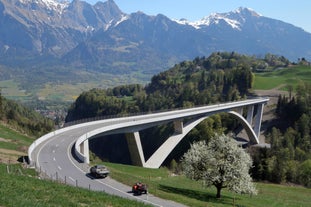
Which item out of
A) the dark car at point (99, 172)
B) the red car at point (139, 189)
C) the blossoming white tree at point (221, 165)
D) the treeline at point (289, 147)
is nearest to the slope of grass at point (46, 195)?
the red car at point (139, 189)

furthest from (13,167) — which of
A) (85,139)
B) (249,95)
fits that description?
(249,95)

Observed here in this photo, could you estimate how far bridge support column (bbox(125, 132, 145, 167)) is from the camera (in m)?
71.7

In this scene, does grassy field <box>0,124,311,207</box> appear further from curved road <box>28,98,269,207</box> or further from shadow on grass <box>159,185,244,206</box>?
curved road <box>28,98,269,207</box>

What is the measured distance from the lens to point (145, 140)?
176875 millimetres

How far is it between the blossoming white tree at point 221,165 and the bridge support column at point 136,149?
90.9 feet

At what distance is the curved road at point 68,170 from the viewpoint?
114ft

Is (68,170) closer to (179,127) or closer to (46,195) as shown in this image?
(46,195)

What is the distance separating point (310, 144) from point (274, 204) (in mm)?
85279

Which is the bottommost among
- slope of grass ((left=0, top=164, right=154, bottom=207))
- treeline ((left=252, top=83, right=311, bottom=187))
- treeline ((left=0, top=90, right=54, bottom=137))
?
treeline ((left=252, top=83, right=311, bottom=187))

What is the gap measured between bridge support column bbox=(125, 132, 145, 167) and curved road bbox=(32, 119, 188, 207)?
43.2 feet

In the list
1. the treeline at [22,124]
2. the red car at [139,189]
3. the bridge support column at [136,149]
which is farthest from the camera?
the treeline at [22,124]

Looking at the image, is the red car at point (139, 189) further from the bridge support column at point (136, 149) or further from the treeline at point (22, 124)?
the treeline at point (22, 124)

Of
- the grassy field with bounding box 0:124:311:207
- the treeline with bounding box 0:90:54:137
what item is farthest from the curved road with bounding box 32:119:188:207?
the treeline with bounding box 0:90:54:137

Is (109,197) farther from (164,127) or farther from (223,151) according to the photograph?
(164,127)
